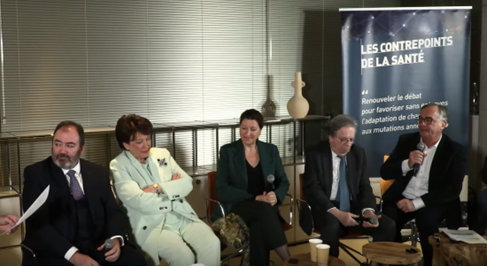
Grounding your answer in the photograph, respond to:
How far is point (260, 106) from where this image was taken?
243 inches

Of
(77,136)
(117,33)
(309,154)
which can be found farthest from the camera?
(117,33)

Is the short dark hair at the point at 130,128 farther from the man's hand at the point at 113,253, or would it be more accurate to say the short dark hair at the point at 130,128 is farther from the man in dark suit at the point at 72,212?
the man's hand at the point at 113,253

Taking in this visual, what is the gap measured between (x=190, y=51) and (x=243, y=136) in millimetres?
1260

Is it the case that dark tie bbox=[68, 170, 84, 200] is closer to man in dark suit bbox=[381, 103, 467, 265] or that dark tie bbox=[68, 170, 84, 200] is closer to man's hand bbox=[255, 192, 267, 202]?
man's hand bbox=[255, 192, 267, 202]

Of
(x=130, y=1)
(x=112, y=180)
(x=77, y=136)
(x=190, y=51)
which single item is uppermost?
(x=130, y=1)

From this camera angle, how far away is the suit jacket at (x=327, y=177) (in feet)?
15.7

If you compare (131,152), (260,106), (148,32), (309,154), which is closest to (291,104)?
(260,106)

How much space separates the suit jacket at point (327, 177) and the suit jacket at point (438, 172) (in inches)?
14.6

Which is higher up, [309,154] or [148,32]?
[148,32]

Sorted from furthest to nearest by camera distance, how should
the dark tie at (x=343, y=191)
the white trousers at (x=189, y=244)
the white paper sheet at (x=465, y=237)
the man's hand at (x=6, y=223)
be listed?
the dark tie at (x=343, y=191) → the white paper sheet at (x=465, y=237) → the white trousers at (x=189, y=244) → the man's hand at (x=6, y=223)

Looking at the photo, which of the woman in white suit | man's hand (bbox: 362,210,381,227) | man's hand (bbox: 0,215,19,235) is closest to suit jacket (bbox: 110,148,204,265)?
the woman in white suit

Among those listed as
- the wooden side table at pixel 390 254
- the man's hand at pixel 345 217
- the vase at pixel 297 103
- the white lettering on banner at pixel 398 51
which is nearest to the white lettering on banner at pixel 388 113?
the white lettering on banner at pixel 398 51

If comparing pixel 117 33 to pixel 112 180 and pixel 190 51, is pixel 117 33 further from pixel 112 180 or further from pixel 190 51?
pixel 112 180

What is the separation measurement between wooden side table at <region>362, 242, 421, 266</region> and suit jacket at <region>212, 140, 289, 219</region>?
0.98 metres
